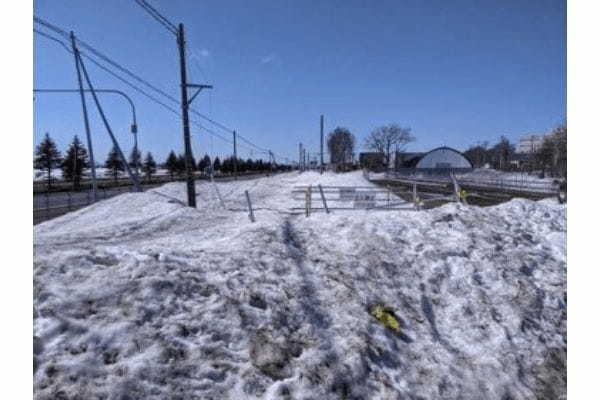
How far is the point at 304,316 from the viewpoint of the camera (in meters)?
4.86

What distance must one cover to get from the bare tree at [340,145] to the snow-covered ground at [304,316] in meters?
87.2

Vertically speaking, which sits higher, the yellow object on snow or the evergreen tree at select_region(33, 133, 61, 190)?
the evergreen tree at select_region(33, 133, 61, 190)

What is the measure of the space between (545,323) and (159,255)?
20.5 feet

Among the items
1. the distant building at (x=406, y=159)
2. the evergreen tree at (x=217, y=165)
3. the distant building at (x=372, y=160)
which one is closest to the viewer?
the distant building at (x=406, y=159)

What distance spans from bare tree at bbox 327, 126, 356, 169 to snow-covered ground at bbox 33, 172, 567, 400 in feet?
286

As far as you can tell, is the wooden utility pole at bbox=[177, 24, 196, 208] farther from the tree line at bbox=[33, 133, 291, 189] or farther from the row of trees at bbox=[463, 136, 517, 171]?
the row of trees at bbox=[463, 136, 517, 171]

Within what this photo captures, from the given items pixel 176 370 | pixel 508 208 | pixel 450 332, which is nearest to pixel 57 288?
pixel 176 370

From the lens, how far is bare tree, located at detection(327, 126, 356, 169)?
94.8m

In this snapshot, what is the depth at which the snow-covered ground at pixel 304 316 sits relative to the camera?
353 cm

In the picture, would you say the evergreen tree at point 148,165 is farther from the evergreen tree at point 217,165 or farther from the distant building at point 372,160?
the distant building at point 372,160

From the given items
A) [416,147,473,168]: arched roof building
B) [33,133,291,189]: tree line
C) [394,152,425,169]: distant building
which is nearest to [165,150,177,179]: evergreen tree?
[33,133,291,189]: tree line

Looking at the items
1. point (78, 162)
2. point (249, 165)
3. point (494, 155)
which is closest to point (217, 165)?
point (249, 165)

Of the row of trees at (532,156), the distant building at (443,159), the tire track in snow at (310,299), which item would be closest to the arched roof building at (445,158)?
the distant building at (443,159)

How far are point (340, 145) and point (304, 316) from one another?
303 feet
